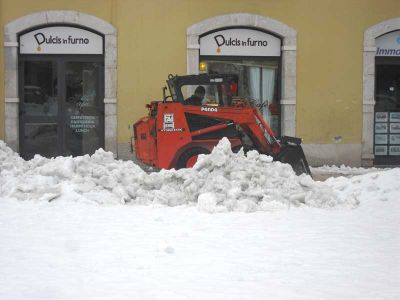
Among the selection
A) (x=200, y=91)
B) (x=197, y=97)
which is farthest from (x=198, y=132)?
(x=200, y=91)

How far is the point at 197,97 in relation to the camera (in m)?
11.1

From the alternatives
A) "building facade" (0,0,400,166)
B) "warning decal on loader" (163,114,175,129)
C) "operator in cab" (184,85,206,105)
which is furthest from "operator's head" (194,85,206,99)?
"building facade" (0,0,400,166)

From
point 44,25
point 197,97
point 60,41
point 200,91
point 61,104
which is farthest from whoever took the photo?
point 61,104

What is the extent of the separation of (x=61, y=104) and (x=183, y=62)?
303 cm

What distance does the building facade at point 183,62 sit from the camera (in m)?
13.5

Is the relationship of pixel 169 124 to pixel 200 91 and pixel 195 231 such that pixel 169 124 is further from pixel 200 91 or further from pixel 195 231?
pixel 195 231

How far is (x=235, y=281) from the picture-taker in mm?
4504

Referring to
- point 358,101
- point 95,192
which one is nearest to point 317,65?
point 358,101

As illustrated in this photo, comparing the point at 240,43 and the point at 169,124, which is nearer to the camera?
the point at 169,124

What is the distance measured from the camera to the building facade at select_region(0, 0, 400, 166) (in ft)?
44.4

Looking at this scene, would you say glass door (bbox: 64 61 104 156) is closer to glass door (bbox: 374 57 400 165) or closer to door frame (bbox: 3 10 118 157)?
door frame (bbox: 3 10 118 157)

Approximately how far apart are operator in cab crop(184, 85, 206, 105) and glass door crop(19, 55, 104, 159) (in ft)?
10.8

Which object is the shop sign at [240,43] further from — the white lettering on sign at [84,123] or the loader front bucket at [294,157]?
the loader front bucket at [294,157]

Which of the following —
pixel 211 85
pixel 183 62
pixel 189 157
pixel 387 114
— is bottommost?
pixel 189 157
